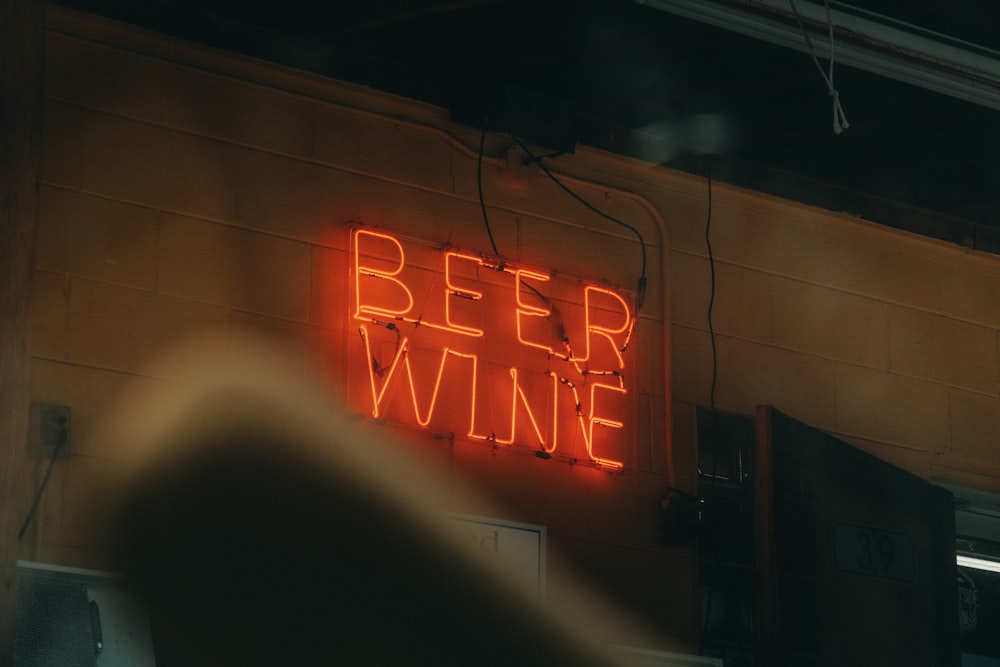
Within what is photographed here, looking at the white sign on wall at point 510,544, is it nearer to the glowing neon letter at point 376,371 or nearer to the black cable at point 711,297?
the glowing neon letter at point 376,371

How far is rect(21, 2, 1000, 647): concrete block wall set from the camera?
14.5 feet

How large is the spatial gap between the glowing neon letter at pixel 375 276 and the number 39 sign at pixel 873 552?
1.78 metres

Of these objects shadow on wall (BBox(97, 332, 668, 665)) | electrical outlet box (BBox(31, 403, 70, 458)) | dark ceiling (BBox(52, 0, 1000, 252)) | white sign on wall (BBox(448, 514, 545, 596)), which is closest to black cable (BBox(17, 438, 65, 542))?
electrical outlet box (BBox(31, 403, 70, 458))

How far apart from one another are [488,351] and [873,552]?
162 cm

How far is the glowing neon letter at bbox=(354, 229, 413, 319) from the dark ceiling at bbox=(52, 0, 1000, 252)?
1.80 feet

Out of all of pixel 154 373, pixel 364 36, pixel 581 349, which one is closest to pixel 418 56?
pixel 364 36

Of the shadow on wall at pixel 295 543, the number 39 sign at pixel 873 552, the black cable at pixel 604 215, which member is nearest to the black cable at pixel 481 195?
the black cable at pixel 604 215

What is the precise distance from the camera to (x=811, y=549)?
5.29m

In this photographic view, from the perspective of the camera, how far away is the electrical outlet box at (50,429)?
13.7 ft

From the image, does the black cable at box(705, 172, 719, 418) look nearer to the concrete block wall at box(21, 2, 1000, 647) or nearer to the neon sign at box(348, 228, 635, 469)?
the concrete block wall at box(21, 2, 1000, 647)

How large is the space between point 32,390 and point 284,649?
1018 mm

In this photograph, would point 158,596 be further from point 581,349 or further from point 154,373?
point 581,349

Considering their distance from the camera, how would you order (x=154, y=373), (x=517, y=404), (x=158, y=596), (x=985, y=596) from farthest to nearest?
(x=985, y=596) < (x=517, y=404) < (x=154, y=373) < (x=158, y=596)

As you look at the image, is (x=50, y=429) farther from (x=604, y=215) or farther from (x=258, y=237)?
(x=604, y=215)
